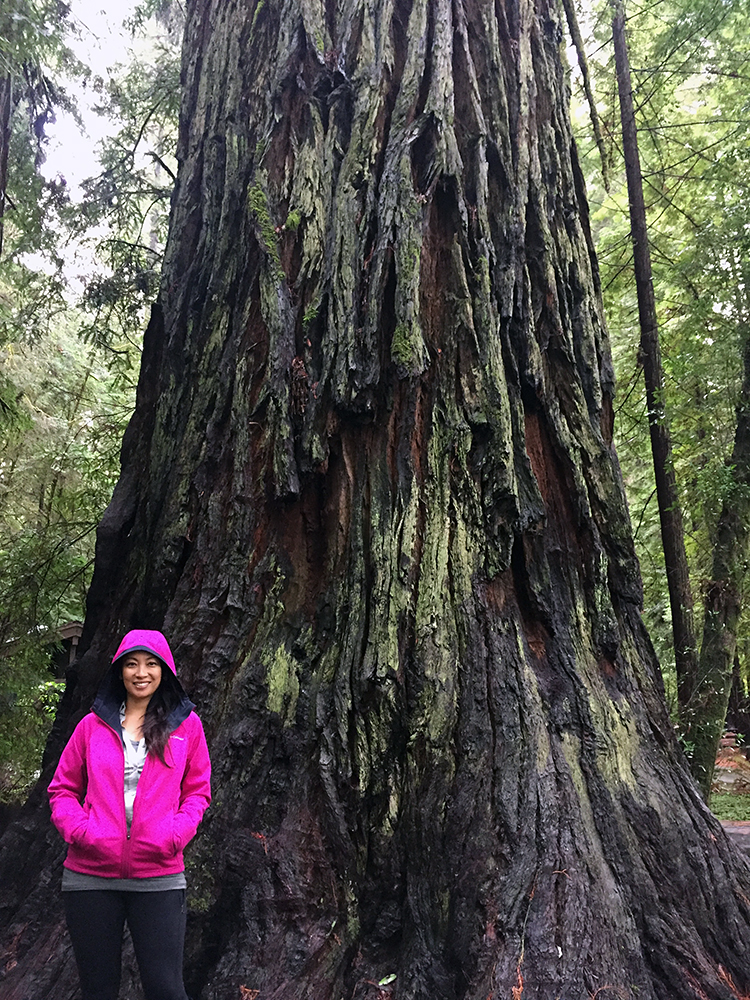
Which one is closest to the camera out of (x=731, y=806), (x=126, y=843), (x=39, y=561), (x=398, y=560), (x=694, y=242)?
(x=126, y=843)

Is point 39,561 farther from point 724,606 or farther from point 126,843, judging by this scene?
point 724,606

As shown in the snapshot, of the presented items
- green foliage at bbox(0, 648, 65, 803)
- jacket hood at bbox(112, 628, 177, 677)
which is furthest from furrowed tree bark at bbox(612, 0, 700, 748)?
green foliage at bbox(0, 648, 65, 803)

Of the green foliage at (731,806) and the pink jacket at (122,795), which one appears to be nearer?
the pink jacket at (122,795)

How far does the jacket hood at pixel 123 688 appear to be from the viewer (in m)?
2.30

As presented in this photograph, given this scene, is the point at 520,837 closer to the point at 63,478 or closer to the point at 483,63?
the point at 483,63

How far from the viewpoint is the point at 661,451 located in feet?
19.9

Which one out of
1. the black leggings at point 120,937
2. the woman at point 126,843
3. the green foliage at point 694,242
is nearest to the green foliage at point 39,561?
the woman at point 126,843

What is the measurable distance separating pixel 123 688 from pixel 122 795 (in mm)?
361

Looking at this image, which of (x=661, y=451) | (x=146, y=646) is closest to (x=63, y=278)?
(x=146, y=646)

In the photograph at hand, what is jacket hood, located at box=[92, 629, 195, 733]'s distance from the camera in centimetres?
230

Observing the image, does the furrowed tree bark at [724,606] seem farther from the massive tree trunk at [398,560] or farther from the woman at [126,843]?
the woman at [126,843]

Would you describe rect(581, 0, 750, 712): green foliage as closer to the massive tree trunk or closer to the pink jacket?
the massive tree trunk

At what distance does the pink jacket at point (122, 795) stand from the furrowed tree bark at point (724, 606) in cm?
493

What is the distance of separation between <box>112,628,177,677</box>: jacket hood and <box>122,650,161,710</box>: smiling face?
2 centimetres
